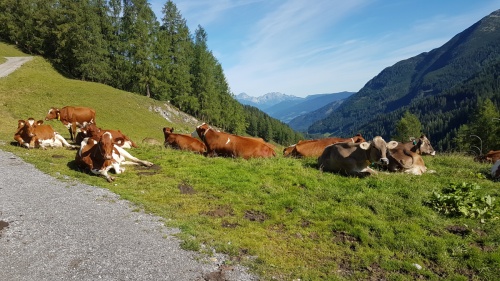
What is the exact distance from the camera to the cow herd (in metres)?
11.4

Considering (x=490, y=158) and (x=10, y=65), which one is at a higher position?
(x=10, y=65)

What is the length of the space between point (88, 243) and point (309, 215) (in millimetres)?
5037

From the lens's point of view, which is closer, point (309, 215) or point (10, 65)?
point (309, 215)

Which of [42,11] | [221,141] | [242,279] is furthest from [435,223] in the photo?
[42,11]

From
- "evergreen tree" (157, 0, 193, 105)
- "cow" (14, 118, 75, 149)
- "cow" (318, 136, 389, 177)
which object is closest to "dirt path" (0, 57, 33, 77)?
"evergreen tree" (157, 0, 193, 105)

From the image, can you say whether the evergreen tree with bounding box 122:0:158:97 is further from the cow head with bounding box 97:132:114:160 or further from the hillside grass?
the cow head with bounding box 97:132:114:160

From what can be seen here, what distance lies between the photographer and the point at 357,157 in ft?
38.1

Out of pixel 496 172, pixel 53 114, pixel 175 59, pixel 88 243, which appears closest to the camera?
pixel 88 243

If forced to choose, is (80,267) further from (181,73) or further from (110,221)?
(181,73)

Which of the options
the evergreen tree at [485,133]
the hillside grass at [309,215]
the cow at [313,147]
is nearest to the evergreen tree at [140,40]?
the hillside grass at [309,215]

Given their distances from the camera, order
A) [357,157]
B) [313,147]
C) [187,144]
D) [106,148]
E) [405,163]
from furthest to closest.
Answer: [187,144] → [313,147] → [405,163] → [357,157] → [106,148]

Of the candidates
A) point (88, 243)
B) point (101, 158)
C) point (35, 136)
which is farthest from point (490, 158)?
point (35, 136)

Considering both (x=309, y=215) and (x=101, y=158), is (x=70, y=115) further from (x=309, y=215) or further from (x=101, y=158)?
(x=309, y=215)

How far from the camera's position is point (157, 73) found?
59.2 m
